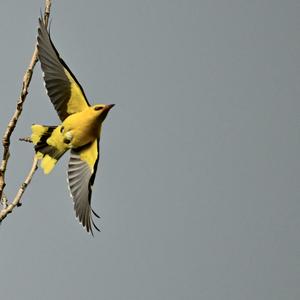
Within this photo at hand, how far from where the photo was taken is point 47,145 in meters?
4.77

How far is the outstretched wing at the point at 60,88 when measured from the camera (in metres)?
4.92

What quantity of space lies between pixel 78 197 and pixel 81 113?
657 mm

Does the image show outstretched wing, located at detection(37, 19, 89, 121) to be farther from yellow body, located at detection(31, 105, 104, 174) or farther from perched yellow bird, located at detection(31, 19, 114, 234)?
yellow body, located at detection(31, 105, 104, 174)

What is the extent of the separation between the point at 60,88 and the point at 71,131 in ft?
1.69

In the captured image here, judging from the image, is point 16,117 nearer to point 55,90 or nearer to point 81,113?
point 81,113

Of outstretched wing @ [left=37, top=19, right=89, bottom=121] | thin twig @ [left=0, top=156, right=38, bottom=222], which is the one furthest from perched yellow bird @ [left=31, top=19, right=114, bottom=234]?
thin twig @ [left=0, top=156, right=38, bottom=222]

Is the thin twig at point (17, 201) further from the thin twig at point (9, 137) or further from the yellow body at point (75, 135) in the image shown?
the yellow body at point (75, 135)

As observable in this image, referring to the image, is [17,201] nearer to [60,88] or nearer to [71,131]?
[71,131]

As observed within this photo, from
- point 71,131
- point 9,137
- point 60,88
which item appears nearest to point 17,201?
point 9,137

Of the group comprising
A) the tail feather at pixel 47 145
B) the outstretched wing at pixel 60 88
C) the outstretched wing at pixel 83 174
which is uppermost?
the outstretched wing at pixel 60 88

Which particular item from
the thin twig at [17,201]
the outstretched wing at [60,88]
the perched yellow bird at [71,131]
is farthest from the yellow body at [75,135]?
the thin twig at [17,201]

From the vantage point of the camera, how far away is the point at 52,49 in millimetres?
4848

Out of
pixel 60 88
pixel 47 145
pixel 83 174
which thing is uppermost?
pixel 60 88

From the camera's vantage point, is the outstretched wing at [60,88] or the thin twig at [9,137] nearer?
the thin twig at [9,137]
